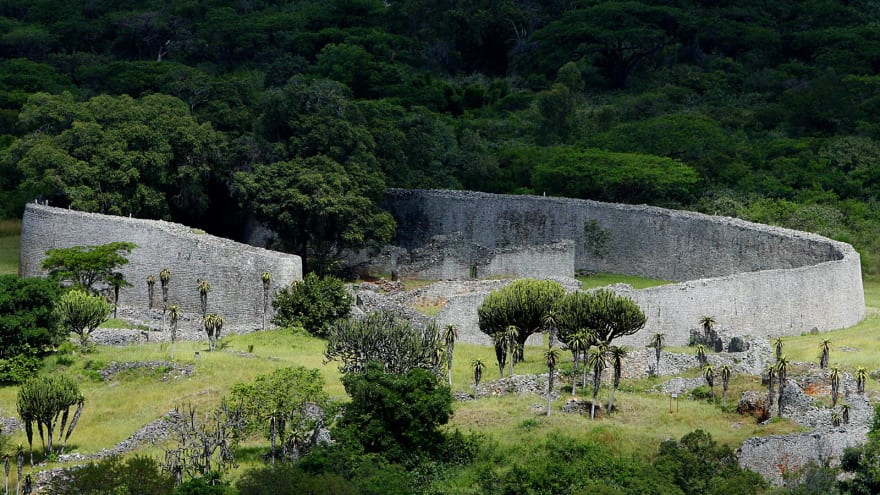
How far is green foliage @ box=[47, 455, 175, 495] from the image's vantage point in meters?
50.5

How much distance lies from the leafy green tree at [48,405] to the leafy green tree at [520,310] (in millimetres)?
14591

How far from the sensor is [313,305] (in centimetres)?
6856

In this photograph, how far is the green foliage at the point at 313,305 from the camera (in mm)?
68438

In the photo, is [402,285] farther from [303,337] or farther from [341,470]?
[341,470]

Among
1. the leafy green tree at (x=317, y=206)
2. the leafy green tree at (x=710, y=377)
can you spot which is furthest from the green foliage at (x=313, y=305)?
the leafy green tree at (x=710, y=377)

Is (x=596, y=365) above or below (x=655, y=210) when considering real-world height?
below

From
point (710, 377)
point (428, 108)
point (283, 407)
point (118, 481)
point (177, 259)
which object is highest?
point (428, 108)

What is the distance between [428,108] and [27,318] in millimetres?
49630

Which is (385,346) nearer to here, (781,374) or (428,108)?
(781,374)

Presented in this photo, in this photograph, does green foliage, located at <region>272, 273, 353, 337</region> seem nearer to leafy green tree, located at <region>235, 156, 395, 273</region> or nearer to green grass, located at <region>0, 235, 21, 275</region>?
leafy green tree, located at <region>235, 156, 395, 273</region>

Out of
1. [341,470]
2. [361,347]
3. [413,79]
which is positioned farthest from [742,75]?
[341,470]

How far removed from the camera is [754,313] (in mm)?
70250

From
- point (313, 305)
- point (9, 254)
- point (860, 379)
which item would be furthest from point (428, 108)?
point (860, 379)

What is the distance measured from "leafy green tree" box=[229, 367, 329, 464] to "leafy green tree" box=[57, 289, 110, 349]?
38.1 ft
